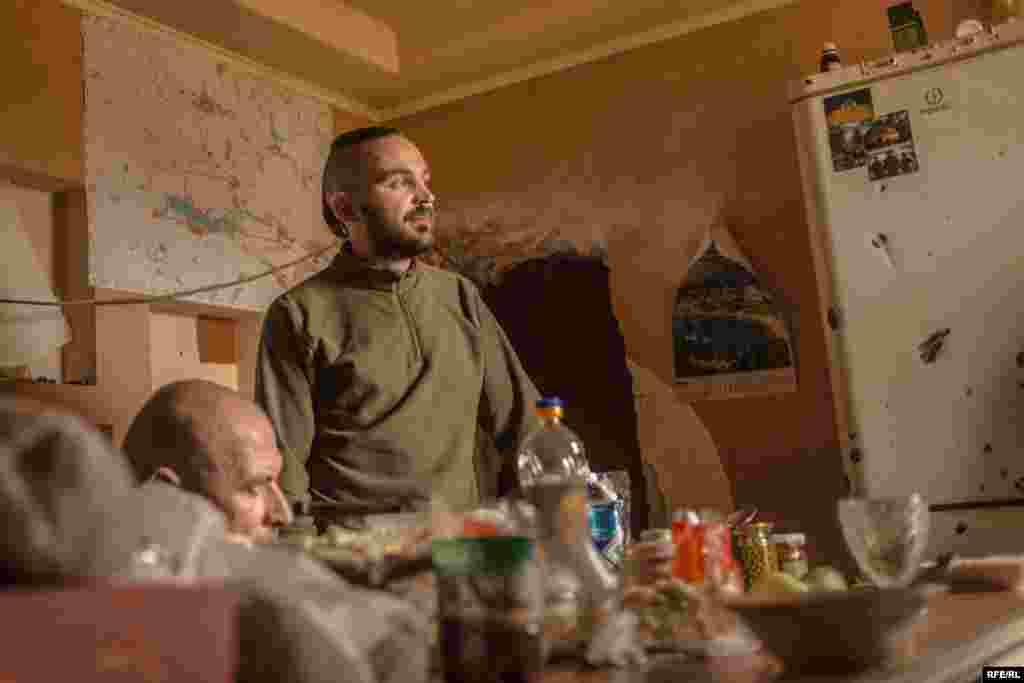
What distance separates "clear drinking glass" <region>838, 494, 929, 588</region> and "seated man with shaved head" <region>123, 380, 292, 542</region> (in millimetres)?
570

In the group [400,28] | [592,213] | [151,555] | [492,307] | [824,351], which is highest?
[400,28]

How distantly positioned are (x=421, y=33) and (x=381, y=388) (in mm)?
2050

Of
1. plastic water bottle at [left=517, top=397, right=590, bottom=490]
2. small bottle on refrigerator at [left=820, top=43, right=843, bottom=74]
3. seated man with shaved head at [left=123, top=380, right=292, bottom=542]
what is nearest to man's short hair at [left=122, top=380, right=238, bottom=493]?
seated man with shaved head at [left=123, top=380, right=292, bottom=542]

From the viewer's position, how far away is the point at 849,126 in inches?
92.3

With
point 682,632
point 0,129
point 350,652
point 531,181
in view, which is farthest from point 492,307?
point 350,652

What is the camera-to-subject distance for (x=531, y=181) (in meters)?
3.63

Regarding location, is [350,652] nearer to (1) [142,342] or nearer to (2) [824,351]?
(1) [142,342]

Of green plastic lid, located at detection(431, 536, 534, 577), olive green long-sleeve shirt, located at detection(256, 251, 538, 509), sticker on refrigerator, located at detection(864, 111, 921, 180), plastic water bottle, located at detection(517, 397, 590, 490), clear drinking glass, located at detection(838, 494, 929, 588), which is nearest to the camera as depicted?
green plastic lid, located at detection(431, 536, 534, 577)

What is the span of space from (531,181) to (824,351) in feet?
4.00

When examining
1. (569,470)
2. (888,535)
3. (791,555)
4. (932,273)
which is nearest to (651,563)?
(888,535)

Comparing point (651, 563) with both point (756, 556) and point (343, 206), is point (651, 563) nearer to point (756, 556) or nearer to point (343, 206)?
point (756, 556)

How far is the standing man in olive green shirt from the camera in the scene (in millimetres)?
1796

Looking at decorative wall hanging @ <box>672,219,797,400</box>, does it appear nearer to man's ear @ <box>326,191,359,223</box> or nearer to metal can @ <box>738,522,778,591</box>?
man's ear @ <box>326,191,359,223</box>

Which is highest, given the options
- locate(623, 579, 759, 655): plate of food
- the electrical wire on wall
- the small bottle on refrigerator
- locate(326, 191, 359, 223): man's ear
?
the small bottle on refrigerator
